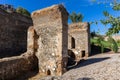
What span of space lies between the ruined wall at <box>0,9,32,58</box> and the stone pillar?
387cm

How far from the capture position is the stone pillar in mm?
9992

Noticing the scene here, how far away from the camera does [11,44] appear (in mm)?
14391

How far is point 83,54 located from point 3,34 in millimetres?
7671

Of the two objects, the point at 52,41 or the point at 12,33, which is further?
the point at 12,33

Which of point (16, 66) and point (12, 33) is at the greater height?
point (12, 33)

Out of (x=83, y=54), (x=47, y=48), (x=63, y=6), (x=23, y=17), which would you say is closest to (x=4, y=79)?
(x=47, y=48)

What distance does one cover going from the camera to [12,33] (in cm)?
1474

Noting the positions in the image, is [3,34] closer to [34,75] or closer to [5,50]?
[5,50]

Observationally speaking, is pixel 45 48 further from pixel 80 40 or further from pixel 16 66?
pixel 80 40

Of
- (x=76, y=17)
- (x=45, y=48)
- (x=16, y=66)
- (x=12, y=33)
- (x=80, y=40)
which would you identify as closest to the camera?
(x=16, y=66)

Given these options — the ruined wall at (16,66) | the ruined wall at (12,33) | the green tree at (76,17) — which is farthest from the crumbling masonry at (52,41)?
the green tree at (76,17)

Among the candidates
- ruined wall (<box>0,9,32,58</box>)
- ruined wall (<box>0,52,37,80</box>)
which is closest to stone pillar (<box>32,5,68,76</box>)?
ruined wall (<box>0,52,37,80</box>)

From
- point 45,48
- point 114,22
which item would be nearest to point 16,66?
point 45,48

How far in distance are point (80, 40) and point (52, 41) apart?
7242mm
